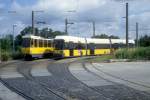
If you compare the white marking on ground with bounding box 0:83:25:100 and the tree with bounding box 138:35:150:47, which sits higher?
the tree with bounding box 138:35:150:47

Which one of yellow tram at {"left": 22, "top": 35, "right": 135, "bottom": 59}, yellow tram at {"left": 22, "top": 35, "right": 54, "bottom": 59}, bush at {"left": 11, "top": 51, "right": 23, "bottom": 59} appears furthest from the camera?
bush at {"left": 11, "top": 51, "right": 23, "bottom": 59}

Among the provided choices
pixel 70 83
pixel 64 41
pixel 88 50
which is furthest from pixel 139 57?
pixel 70 83

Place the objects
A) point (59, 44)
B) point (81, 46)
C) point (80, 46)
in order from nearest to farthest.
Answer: point (59, 44)
point (80, 46)
point (81, 46)

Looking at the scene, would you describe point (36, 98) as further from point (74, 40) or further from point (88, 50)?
point (88, 50)

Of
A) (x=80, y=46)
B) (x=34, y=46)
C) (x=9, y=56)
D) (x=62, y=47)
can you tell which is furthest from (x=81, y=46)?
(x=34, y=46)

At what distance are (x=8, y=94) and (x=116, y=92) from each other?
182 inches

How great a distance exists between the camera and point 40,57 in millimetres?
55656

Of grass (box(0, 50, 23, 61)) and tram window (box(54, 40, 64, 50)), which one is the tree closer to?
tram window (box(54, 40, 64, 50))

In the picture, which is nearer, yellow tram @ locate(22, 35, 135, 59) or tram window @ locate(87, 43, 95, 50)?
yellow tram @ locate(22, 35, 135, 59)

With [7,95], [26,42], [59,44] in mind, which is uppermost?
[26,42]

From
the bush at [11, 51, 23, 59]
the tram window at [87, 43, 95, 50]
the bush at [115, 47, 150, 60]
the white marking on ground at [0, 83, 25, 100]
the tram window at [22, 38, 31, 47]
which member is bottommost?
the white marking on ground at [0, 83, 25, 100]

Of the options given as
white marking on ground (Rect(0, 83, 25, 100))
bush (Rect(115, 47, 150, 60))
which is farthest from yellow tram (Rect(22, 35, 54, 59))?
white marking on ground (Rect(0, 83, 25, 100))

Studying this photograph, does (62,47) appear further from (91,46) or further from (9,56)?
(91,46)

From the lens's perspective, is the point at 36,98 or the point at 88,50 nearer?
the point at 36,98
